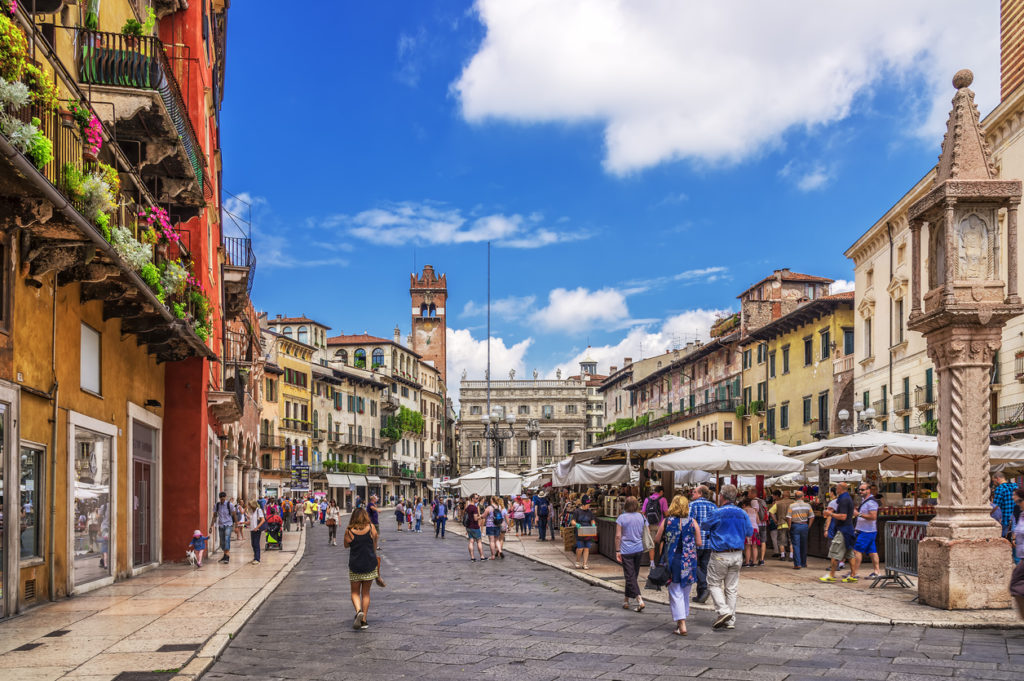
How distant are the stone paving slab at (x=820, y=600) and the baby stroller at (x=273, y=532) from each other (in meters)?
10.9

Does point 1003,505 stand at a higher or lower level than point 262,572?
higher

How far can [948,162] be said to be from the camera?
14133 mm

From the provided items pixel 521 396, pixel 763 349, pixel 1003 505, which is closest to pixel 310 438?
pixel 763 349

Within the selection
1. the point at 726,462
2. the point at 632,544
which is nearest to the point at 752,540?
the point at 726,462

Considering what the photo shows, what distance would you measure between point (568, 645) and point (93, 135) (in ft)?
28.8

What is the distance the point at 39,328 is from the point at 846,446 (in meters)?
15.1

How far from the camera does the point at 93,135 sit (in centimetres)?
1387

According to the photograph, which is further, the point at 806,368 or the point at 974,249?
the point at 806,368

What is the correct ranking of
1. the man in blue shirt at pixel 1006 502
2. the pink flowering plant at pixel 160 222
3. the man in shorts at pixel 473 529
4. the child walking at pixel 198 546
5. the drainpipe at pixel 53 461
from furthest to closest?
the man in shorts at pixel 473 529, the child walking at pixel 198 546, the man in blue shirt at pixel 1006 502, the pink flowering plant at pixel 160 222, the drainpipe at pixel 53 461

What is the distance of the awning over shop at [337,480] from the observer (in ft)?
271

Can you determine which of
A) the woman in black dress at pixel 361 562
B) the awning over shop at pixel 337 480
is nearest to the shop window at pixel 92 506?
the woman in black dress at pixel 361 562

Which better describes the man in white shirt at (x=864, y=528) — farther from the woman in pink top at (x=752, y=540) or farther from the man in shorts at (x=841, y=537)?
the woman in pink top at (x=752, y=540)

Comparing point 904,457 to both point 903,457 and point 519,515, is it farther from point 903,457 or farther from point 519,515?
point 519,515

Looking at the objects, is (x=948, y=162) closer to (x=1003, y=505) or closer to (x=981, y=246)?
(x=981, y=246)
